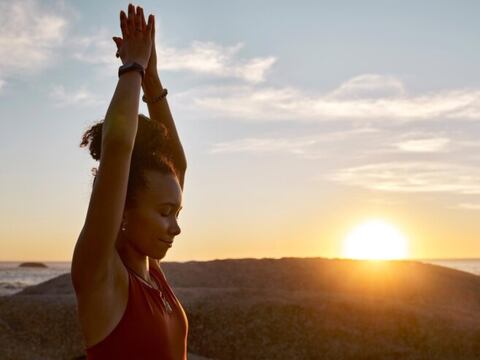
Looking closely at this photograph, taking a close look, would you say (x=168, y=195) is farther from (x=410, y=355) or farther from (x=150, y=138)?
(x=410, y=355)

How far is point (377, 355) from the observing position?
934 centimetres

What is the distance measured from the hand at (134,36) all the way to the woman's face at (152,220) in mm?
429

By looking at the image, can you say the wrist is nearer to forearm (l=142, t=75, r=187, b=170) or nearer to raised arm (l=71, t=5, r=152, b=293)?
forearm (l=142, t=75, r=187, b=170)

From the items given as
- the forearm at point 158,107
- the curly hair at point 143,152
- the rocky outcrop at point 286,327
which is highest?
the forearm at point 158,107

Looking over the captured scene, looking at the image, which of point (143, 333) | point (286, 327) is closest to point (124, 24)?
point (143, 333)

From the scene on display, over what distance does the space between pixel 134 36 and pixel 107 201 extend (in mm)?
686

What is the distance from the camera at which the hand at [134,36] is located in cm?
240

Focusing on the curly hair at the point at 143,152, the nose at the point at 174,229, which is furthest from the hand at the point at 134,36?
the nose at the point at 174,229

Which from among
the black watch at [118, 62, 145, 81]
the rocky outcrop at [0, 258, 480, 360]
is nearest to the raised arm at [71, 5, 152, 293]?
the black watch at [118, 62, 145, 81]

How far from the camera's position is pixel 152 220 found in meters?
2.50

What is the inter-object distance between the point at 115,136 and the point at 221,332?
26.8 feet

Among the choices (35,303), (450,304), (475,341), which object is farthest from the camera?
(450,304)

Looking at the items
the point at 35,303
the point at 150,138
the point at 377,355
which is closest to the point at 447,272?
the point at 377,355

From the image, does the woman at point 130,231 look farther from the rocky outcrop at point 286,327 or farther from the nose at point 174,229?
the rocky outcrop at point 286,327
